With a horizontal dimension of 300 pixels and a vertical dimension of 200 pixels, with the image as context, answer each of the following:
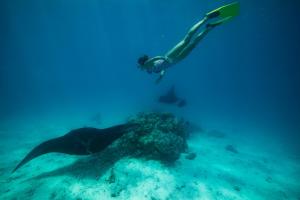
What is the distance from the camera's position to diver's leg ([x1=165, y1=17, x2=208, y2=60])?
7402 mm

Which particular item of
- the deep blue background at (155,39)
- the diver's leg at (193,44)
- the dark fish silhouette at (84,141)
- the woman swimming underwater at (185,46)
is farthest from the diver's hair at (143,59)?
the deep blue background at (155,39)

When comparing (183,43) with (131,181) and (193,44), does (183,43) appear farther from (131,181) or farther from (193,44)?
(131,181)

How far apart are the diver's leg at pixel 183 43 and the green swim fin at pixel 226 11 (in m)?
0.50

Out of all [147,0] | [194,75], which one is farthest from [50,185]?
[194,75]

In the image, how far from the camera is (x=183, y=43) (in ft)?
24.5

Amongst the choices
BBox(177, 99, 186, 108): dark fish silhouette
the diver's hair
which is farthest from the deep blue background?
the diver's hair

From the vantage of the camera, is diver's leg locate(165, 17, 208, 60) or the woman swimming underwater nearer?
the woman swimming underwater

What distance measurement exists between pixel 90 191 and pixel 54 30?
6908cm

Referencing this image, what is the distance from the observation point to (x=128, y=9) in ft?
186

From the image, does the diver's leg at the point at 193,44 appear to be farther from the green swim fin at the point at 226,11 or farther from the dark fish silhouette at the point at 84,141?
the dark fish silhouette at the point at 84,141

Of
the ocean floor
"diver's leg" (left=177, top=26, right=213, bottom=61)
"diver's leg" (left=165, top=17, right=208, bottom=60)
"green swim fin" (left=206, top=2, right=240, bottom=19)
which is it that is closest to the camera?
the ocean floor

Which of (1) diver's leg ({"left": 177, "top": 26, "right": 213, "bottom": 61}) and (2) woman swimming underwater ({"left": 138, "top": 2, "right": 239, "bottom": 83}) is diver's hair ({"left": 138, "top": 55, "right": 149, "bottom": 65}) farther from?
(1) diver's leg ({"left": 177, "top": 26, "right": 213, "bottom": 61})

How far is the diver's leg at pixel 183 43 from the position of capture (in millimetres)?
7402

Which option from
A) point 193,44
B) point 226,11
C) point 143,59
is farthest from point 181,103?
point 143,59
